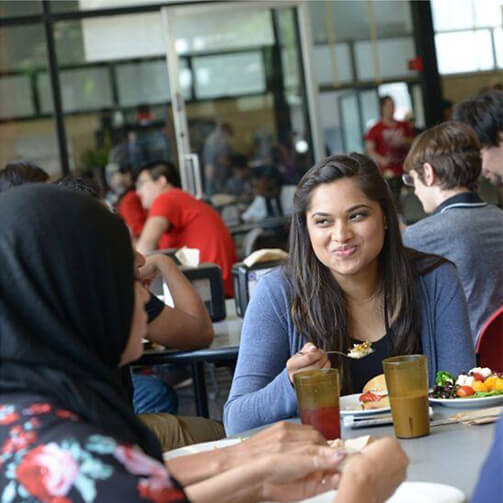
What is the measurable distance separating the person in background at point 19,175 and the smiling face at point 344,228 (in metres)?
1.60

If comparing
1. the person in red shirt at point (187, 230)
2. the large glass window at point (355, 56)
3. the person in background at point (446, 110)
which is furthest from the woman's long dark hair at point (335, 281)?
the person in background at point (446, 110)

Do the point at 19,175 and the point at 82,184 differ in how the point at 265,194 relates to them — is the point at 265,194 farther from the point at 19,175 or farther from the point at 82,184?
the point at 82,184

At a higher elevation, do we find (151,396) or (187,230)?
(187,230)

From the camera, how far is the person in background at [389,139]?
29.6ft

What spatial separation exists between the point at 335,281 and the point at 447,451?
34.4 inches

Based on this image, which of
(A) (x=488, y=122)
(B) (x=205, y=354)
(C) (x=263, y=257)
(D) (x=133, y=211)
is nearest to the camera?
(B) (x=205, y=354)

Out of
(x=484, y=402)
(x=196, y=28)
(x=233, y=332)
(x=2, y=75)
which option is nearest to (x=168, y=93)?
(x=196, y=28)

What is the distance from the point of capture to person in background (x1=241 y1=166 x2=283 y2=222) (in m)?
8.33

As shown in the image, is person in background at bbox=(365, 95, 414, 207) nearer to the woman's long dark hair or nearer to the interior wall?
Result: the interior wall

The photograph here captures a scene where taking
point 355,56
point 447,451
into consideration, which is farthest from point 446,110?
point 447,451

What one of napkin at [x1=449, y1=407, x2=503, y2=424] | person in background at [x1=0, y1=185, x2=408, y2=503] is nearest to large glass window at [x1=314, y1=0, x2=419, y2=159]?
napkin at [x1=449, y1=407, x2=503, y2=424]

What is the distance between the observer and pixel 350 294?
104 inches

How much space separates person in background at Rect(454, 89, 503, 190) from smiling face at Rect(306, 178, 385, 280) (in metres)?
1.58

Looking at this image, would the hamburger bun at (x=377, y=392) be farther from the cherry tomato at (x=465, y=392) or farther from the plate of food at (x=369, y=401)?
the cherry tomato at (x=465, y=392)
